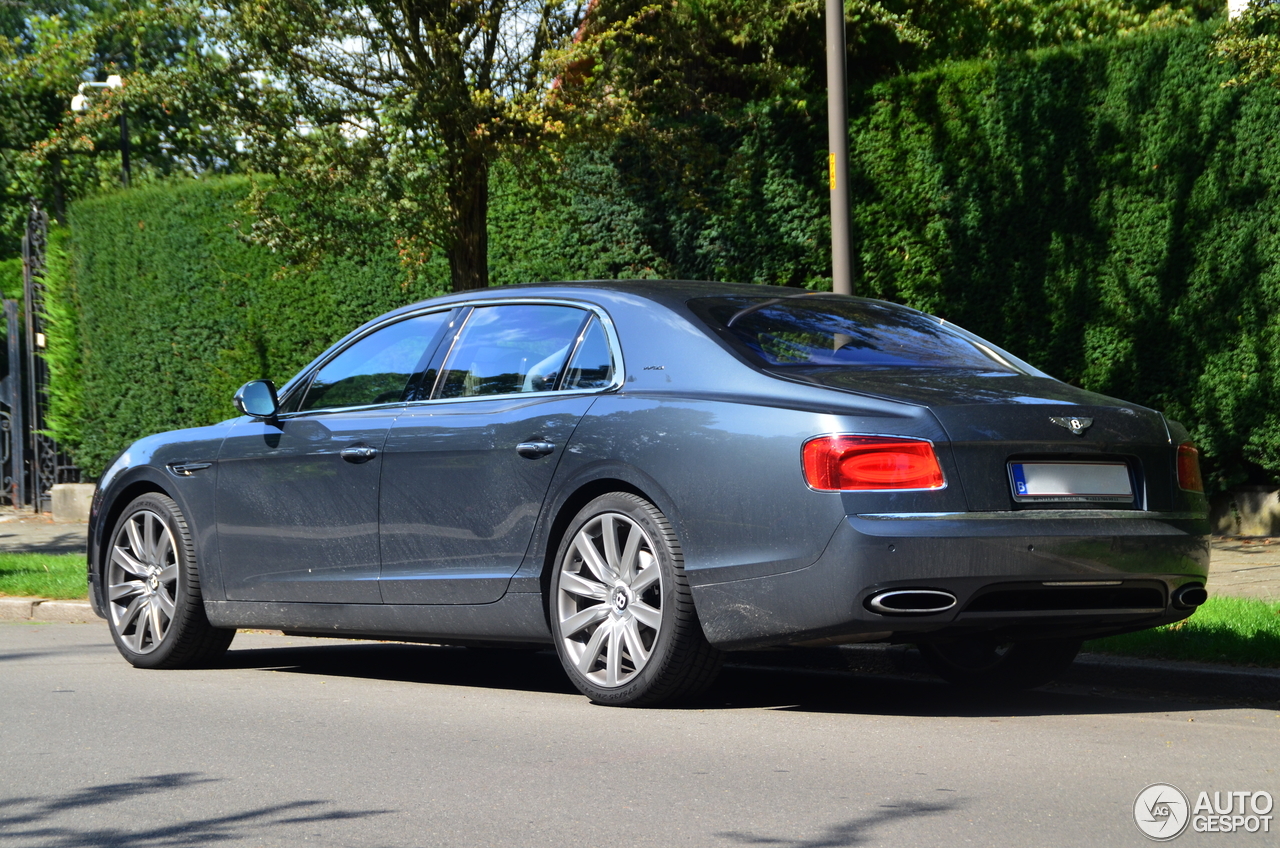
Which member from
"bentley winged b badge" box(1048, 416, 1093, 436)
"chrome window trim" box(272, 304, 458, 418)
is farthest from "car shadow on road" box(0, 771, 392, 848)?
"bentley winged b badge" box(1048, 416, 1093, 436)

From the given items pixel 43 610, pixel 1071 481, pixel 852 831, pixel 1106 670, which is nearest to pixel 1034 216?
pixel 1106 670

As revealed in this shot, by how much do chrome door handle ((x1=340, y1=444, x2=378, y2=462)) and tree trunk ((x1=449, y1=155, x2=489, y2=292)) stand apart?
23.4ft

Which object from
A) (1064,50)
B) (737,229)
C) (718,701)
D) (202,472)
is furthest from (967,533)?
(737,229)

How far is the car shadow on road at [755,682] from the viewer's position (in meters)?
5.95

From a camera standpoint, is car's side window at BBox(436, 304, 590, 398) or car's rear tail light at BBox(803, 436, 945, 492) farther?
Result: car's side window at BBox(436, 304, 590, 398)

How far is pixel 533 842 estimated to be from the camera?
3814 mm

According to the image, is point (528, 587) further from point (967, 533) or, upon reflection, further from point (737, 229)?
point (737, 229)

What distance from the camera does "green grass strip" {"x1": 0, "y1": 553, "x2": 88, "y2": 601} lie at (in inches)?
431

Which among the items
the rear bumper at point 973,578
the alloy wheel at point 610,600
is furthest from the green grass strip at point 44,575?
the rear bumper at point 973,578

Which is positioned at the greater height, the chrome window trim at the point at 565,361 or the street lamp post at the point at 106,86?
the street lamp post at the point at 106,86

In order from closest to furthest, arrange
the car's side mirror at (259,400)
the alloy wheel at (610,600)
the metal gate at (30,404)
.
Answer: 1. the alloy wheel at (610,600)
2. the car's side mirror at (259,400)
3. the metal gate at (30,404)

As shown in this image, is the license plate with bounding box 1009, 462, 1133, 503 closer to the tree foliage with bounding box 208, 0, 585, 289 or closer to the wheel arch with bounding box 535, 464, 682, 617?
the wheel arch with bounding box 535, 464, 682, 617

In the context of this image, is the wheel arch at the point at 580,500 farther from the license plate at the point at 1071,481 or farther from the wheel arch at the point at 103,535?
the wheel arch at the point at 103,535

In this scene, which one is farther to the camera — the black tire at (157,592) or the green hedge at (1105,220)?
the green hedge at (1105,220)
